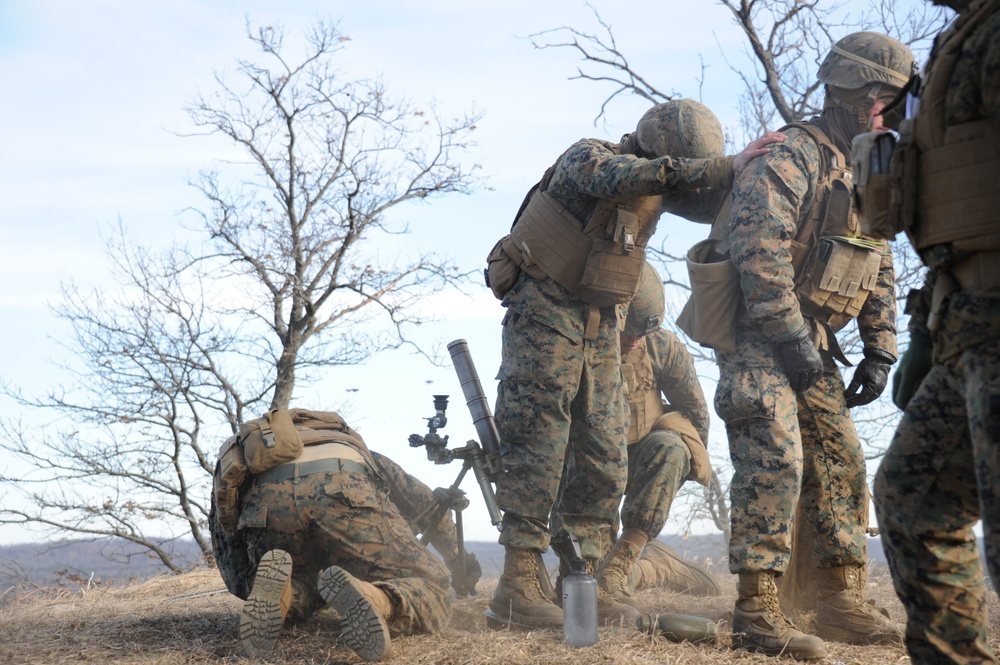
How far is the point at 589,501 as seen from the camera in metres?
5.69

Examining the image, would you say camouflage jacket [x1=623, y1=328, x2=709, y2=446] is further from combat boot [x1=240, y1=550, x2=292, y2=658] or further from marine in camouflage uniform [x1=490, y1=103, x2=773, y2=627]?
combat boot [x1=240, y1=550, x2=292, y2=658]

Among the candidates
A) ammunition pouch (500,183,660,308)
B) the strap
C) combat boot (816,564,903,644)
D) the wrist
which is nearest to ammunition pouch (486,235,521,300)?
ammunition pouch (500,183,660,308)

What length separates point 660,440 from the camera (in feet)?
22.2

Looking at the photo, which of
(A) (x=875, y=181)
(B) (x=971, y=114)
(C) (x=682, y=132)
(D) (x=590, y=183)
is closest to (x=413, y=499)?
(D) (x=590, y=183)

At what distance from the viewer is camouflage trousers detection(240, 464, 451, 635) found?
16.2ft

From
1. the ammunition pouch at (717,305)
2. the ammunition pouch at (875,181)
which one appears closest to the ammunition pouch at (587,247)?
the ammunition pouch at (717,305)

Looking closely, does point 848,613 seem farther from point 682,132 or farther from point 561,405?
point 682,132

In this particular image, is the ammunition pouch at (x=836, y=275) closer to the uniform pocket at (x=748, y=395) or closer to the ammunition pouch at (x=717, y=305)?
the ammunition pouch at (x=717, y=305)

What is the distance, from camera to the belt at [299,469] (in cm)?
503

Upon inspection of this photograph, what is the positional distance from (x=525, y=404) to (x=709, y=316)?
1.08 metres

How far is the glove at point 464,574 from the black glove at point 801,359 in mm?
2406

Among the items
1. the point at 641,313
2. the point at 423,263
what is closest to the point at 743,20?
the point at 423,263

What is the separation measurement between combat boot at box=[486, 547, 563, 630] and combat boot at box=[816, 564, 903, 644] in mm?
1286

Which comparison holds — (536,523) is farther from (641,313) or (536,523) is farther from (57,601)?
(57,601)
